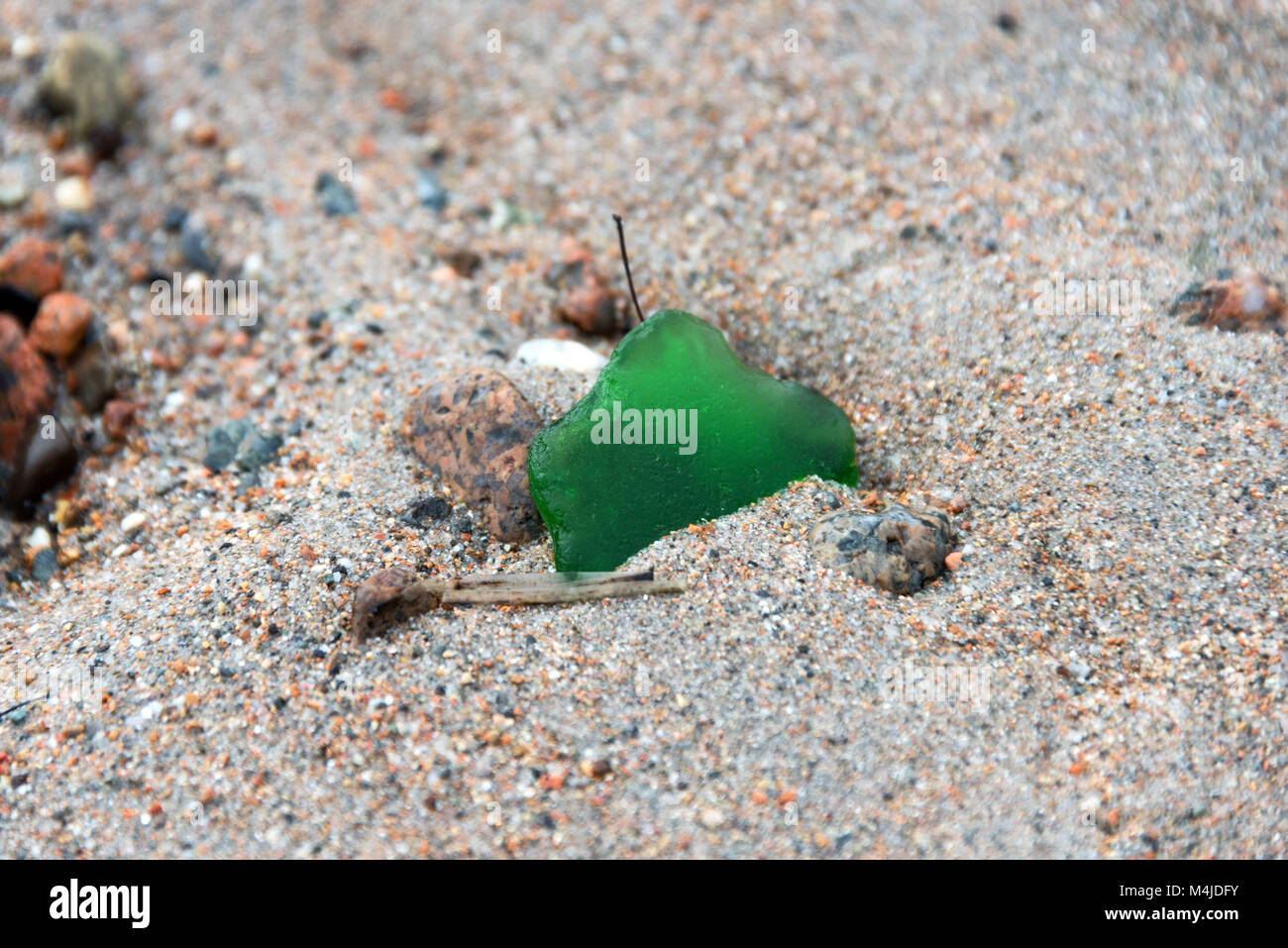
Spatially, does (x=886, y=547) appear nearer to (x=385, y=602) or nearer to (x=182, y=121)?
(x=385, y=602)

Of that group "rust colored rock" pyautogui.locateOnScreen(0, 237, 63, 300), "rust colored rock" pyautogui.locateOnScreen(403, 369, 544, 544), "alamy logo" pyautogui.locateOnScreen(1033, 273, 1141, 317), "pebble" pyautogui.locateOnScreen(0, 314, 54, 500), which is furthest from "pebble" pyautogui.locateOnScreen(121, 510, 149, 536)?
"alamy logo" pyautogui.locateOnScreen(1033, 273, 1141, 317)

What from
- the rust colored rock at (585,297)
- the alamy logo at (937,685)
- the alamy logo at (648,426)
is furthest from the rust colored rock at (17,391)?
the alamy logo at (937,685)

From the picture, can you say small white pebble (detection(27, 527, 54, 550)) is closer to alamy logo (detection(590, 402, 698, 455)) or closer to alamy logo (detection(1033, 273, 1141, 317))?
alamy logo (detection(590, 402, 698, 455))

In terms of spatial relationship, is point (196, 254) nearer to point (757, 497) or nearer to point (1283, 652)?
point (757, 497)

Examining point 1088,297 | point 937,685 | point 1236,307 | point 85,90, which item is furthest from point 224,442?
point 1236,307

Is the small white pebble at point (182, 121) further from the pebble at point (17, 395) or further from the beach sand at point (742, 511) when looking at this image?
the pebble at point (17, 395)
